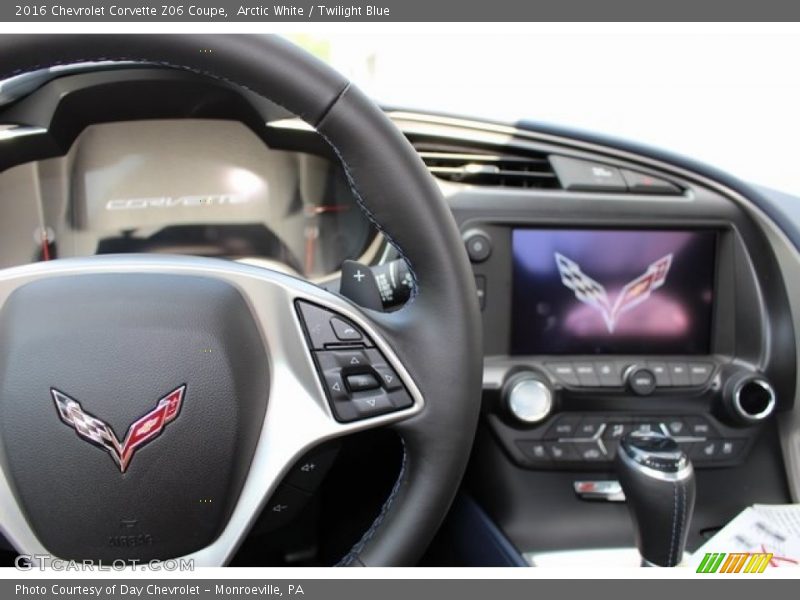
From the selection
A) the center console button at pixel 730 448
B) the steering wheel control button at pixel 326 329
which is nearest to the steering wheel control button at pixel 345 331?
the steering wheel control button at pixel 326 329

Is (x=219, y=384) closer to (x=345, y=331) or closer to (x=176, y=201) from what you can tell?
(x=345, y=331)

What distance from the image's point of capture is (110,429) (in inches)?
34.8

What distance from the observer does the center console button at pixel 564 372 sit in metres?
1.54

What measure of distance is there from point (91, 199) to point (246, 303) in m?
0.81

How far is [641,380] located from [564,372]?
0.17m

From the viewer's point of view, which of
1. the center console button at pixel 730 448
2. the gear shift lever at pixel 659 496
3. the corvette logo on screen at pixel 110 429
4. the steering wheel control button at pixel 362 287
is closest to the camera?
the corvette logo on screen at pixel 110 429

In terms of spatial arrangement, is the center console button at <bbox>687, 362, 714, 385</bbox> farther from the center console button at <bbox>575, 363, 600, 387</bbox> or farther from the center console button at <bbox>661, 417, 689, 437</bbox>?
the center console button at <bbox>575, 363, 600, 387</bbox>

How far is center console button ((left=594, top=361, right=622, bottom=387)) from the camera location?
1.54 m

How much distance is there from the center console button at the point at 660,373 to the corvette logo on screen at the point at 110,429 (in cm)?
110

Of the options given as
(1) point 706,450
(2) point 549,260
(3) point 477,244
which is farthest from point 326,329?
(1) point 706,450

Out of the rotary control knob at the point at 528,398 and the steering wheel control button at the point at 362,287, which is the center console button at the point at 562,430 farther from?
the steering wheel control button at the point at 362,287

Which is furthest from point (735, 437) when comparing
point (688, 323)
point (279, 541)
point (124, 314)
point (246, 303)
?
point (124, 314)

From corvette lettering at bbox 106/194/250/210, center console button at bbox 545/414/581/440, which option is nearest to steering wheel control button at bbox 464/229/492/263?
center console button at bbox 545/414/581/440

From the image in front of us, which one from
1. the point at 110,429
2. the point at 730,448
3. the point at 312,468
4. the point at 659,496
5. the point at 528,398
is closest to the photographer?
the point at 110,429
